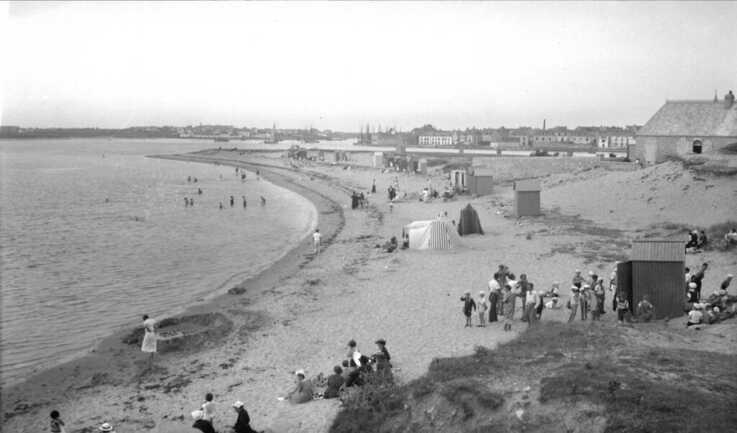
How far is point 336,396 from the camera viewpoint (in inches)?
410

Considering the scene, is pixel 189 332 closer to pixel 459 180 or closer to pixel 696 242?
pixel 696 242

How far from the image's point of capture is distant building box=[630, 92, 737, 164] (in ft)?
123

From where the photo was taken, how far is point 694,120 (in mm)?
38969

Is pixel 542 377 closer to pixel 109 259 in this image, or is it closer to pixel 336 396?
pixel 336 396

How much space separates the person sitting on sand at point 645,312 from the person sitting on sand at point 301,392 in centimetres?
696

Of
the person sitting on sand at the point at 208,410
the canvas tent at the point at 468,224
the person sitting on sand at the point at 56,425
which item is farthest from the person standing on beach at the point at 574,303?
the canvas tent at the point at 468,224

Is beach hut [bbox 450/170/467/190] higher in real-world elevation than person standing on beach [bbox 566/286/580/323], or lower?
higher

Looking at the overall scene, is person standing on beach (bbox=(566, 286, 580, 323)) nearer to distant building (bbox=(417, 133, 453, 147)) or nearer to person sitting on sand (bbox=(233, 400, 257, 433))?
person sitting on sand (bbox=(233, 400, 257, 433))

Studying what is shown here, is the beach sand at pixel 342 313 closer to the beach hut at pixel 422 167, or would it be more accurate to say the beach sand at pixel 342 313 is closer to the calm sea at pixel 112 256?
the calm sea at pixel 112 256

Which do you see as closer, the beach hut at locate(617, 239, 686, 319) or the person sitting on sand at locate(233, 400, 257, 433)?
the person sitting on sand at locate(233, 400, 257, 433)

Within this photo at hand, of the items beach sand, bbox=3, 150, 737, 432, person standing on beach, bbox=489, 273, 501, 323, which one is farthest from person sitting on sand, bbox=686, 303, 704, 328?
person standing on beach, bbox=489, 273, 501, 323

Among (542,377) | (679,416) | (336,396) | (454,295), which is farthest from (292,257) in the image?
(679,416)

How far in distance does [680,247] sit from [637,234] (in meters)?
10.9

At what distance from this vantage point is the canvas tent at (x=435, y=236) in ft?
73.6
